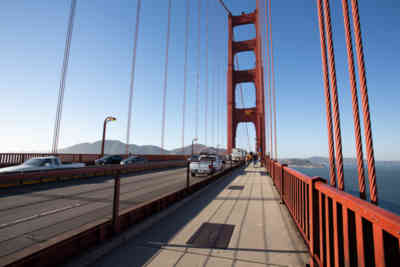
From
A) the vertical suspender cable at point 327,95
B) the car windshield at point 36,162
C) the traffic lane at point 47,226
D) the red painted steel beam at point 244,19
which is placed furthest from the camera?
the red painted steel beam at point 244,19

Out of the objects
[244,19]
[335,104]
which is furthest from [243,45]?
[335,104]

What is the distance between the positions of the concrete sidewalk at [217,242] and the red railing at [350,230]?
1.74 ft

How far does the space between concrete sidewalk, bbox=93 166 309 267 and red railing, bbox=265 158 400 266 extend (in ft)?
1.74

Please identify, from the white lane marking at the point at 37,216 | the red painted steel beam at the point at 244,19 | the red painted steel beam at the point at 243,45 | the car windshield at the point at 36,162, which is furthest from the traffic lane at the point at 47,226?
the red painted steel beam at the point at 244,19

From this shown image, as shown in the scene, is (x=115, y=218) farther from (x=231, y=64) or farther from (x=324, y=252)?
(x=231, y=64)

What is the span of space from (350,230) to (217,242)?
209 cm

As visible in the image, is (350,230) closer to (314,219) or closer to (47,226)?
(314,219)

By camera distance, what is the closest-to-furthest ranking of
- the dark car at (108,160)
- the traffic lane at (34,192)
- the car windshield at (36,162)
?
the traffic lane at (34,192) → the car windshield at (36,162) → the dark car at (108,160)

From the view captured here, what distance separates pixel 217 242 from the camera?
3227 millimetres

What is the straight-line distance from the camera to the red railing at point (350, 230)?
3.58 feet

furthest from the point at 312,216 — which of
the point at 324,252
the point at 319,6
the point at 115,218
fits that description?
the point at 319,6

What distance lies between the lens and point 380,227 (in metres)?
1.12

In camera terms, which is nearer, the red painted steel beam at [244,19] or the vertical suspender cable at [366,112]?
the vertical suspender cable at [366,112]

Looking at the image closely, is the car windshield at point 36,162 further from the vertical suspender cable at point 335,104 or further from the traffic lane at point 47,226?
the vertical suspender cable at point 335,104
